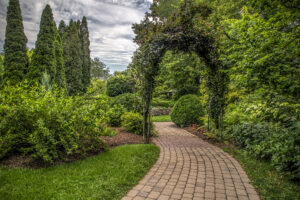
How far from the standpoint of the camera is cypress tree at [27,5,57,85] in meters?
13.4

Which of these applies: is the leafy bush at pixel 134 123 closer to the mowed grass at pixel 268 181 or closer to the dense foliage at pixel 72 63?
the mowed grass at pixel 268 181

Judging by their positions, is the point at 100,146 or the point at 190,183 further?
the point at 100,146

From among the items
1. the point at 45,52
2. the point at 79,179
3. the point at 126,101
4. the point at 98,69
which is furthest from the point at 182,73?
the point at 98,69

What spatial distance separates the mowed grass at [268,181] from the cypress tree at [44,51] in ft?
46.7

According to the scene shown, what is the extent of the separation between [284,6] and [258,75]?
4.46ft

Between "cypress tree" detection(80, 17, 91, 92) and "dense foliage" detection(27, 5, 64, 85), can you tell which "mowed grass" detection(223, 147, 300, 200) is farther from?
"cypress tree" detection(80, 17, 91, 92)

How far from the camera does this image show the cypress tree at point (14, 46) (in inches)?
535

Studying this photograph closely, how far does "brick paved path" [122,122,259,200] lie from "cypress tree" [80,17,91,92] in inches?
857

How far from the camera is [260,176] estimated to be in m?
2.82

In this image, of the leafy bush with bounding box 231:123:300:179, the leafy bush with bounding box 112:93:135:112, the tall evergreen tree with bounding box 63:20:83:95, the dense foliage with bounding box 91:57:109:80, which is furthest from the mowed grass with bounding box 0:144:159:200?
the dense foliage with bounding box 91:57:109:80

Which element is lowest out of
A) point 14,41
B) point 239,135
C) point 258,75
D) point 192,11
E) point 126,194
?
point 126,194

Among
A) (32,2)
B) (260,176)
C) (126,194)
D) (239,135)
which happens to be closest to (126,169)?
(126,194)

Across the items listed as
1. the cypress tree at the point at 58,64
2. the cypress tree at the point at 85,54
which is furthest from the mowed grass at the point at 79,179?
the cypress tree at the point at 85,54

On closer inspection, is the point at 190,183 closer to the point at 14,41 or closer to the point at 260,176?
the point at 260,176
